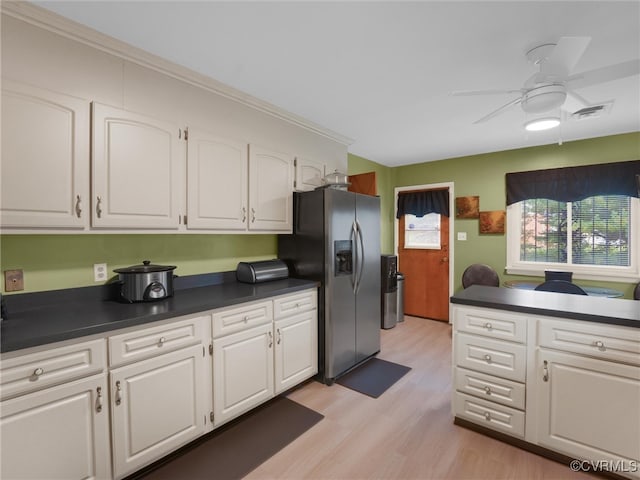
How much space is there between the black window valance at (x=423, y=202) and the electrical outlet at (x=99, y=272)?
4.13 metres

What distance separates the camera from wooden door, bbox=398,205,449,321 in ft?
15.0

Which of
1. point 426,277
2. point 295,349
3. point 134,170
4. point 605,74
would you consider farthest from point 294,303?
point 426,277

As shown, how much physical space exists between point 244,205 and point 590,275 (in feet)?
13.2

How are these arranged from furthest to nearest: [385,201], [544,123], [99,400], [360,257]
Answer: [385,201]
[360,257]
[544,123]
[99,400]

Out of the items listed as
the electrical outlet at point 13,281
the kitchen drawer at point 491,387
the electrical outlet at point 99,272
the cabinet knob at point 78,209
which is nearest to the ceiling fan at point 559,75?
the kitchen drawer at point 491,387

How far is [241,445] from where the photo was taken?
1.94 m

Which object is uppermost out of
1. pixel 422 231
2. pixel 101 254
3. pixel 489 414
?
pixel 422 231

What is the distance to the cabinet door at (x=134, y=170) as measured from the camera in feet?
5.66

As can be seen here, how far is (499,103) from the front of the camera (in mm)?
2635

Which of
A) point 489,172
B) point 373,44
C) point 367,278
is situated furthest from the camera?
point 489,172

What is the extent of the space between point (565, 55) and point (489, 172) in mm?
2839

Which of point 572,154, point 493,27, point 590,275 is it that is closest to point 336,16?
point 493,27

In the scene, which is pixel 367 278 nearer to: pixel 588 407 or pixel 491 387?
pixel 491 387

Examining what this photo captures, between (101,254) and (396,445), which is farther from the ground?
(101,254)
